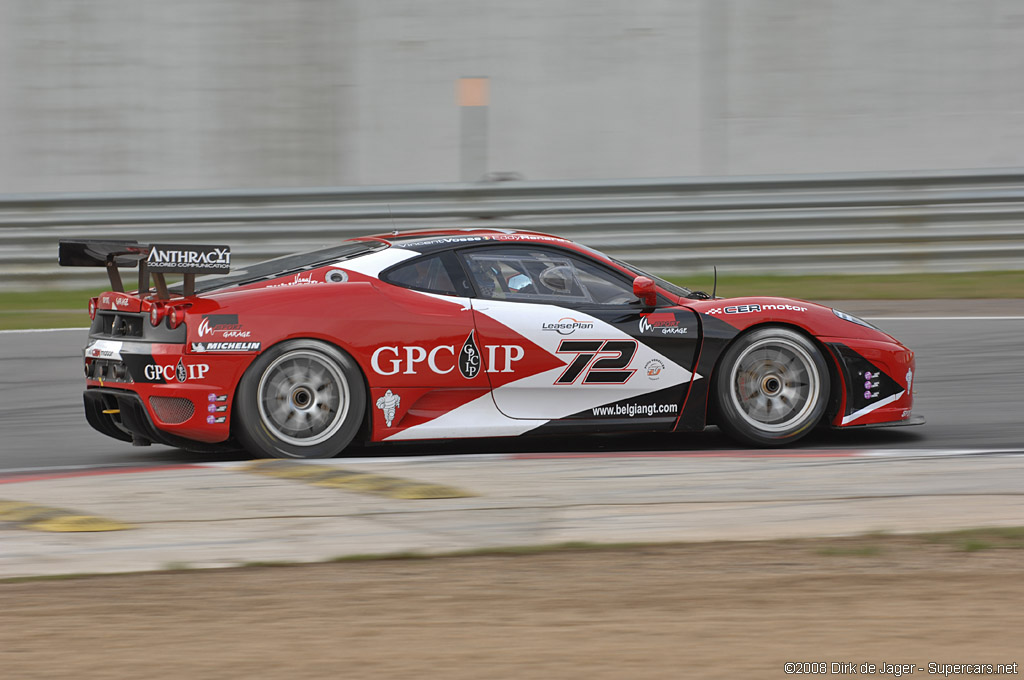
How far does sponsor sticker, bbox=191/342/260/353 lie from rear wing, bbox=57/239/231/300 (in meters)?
0.32

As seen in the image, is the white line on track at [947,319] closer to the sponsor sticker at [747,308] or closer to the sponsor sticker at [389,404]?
the sponsor sticker at [747,308]

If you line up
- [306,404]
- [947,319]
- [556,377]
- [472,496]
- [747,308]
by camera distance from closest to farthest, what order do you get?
[472,496] < [306,404] < [556,377] < [747,308] < [947,319]

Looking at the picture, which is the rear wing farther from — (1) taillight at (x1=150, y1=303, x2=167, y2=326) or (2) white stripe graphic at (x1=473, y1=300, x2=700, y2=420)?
(2) white stripe graphic at (x1=473, y1=300, x2=700, y2=420)

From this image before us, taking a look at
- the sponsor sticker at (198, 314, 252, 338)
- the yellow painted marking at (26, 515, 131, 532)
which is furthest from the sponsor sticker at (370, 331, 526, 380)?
the yellow painted marking at (26, 515, 131, 532)

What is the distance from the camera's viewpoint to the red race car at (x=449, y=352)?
6.66 metres

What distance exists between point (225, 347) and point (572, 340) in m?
1.83

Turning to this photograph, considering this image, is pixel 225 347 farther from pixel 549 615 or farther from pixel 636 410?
pixel 549 615

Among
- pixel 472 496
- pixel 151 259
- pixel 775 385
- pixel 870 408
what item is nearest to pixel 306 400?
pixel 151 259

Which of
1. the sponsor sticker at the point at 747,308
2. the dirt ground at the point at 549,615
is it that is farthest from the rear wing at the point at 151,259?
the sponsor sticker at the point at 747,308

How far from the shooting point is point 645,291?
23.3 ft

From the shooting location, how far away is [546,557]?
4.96m

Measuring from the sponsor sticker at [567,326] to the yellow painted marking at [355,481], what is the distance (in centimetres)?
125

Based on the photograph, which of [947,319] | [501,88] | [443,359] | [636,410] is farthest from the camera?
[501,88]

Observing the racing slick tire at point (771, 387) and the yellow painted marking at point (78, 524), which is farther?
the racing slick tire at point (771, 387)
